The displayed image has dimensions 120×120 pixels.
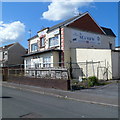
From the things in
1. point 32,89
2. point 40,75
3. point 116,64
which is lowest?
point 32,89

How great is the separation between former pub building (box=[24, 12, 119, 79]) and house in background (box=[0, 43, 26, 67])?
40.3 feet

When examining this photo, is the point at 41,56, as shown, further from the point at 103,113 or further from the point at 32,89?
the point at 103,113

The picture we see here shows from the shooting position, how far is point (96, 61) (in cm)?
2044

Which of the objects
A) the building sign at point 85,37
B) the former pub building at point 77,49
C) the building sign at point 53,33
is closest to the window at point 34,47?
the former pub building at point 77,49

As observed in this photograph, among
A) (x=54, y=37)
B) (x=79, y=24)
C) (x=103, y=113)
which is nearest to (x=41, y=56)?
(x=54, y=37)

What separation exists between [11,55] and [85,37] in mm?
21912

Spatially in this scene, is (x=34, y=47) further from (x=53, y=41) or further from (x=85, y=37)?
(x=85, y=37)

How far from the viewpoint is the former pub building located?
19.8 metres

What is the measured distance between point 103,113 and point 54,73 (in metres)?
9.18

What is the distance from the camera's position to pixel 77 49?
23.2m

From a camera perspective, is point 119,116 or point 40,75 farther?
point 40,75

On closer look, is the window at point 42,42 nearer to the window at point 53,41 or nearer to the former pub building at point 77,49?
the former pub building at point 77,49

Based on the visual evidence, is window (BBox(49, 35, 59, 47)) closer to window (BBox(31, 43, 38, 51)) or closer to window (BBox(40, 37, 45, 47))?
window (BBox(40, 37, 45, 47))

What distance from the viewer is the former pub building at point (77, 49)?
19766 mm
